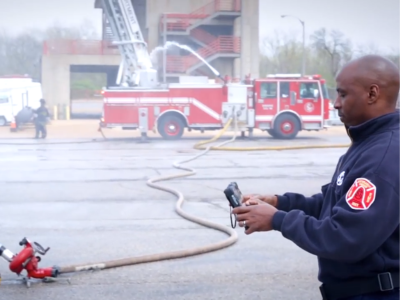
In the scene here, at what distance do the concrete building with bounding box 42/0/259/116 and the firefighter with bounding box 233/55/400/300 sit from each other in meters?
28.2

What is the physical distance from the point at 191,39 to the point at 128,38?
707 centimetres

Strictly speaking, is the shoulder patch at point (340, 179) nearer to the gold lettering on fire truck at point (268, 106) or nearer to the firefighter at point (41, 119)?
the gold lettering on fire truck at point (268, 106)

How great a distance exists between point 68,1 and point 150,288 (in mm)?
16394

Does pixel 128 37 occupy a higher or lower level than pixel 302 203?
higher

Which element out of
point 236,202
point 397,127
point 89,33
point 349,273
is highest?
point 89,33

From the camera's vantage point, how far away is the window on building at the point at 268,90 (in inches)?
965

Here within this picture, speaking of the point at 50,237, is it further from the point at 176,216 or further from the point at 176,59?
the point at 176,59

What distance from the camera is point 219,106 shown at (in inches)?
966

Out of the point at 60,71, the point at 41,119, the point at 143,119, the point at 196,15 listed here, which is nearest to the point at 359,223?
the point at 143,119

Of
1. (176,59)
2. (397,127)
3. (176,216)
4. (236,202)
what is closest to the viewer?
(397,127)

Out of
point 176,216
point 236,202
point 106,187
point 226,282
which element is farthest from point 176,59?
point 236,202

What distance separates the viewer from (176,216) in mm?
8891

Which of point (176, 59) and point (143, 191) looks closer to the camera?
point (143, 191)

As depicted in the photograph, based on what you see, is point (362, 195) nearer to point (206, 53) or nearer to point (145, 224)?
point (145, 224)
